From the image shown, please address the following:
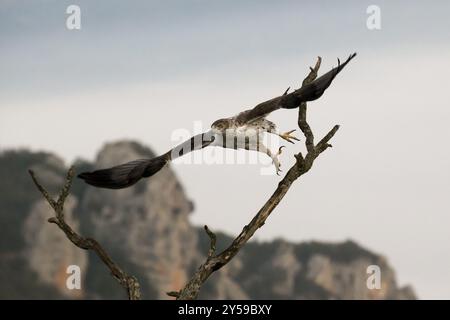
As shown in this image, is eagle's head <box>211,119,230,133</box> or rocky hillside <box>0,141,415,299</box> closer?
eagle's head <box>211,119,230,133</box>

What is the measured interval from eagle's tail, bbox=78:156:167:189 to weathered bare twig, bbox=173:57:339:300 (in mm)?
1415

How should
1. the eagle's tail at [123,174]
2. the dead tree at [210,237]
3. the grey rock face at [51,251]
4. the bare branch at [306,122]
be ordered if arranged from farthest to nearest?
the grey rock face at [51,251], the bare branch at [306,122], the eagle's tail at [123,174], the dead tree at [210,237]

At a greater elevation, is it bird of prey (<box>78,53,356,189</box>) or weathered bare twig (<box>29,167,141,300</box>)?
bird of prey (<box>78,53,356,189</box>)

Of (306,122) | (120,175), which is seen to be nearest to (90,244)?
(120,175)

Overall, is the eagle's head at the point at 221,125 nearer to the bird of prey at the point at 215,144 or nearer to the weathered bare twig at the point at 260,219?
the bird of prey at the point at 215,144

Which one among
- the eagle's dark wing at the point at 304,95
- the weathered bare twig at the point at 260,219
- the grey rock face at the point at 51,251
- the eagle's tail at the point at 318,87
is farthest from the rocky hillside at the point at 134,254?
the eagle's tail at the point at 318,87

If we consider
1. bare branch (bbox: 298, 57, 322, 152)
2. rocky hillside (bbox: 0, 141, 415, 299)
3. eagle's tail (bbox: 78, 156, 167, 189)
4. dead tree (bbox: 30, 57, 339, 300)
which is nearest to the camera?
dead tree (bbox: 30, 57, 339, 300)

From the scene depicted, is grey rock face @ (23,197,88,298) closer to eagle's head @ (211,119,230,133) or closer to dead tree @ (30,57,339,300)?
dead tree @ (30,57,339,300)

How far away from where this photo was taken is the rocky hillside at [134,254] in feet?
380

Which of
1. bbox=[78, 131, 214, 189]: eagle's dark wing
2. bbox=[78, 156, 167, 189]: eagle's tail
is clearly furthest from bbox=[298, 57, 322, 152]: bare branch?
bbox=[78, 156, 167, 189]: eagle's tail

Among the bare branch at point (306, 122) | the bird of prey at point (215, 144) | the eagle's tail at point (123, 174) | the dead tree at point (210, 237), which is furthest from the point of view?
the bare branch at point (306, 122)

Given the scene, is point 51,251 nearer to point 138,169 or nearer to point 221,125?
point 138,169

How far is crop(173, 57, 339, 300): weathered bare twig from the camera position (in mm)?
15422

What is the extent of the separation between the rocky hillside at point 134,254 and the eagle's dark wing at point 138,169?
90.8 metres
